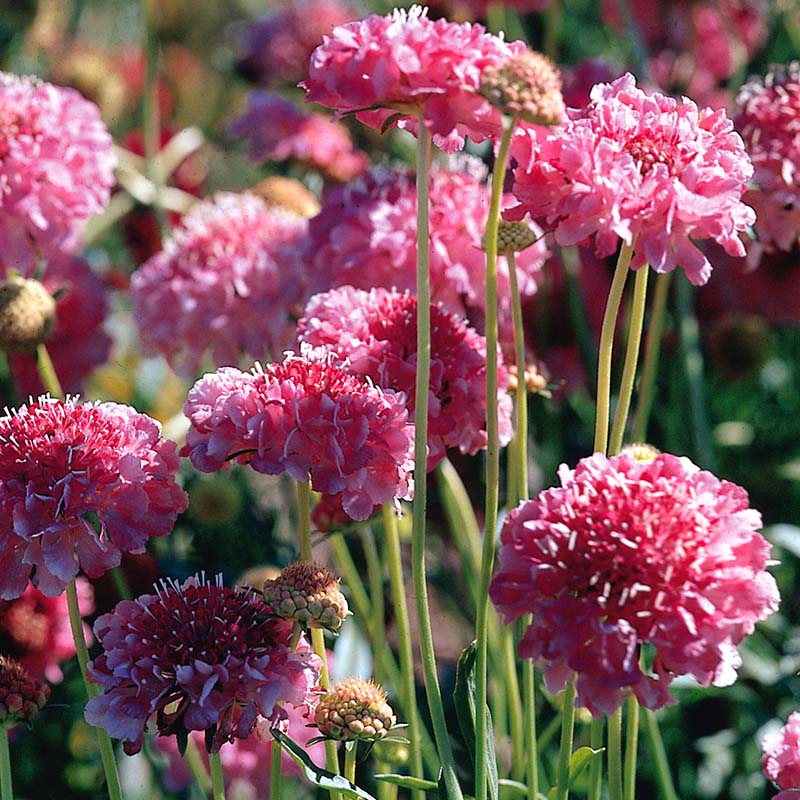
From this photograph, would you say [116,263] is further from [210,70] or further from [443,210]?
[443,210]

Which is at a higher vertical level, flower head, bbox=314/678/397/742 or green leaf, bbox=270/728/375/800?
flower head, bbox=314/678/397/742

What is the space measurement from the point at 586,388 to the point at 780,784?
2.86 ft

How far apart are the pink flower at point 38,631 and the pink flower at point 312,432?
14.5 inches

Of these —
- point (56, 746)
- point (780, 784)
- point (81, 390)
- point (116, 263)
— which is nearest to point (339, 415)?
point (780, 784)

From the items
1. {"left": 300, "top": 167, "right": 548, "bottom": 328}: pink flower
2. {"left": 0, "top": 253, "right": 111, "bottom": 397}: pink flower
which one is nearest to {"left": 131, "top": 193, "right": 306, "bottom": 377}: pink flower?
{"left": 300, "top": 167, "right": 548, "bottom": 328}: pink flower

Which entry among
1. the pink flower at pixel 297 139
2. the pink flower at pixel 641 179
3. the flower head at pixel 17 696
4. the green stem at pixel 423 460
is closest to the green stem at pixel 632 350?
the pink flower at pixel 641 179

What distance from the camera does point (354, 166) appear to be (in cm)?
153

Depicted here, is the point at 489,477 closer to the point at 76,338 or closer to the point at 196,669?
the point at 196,669

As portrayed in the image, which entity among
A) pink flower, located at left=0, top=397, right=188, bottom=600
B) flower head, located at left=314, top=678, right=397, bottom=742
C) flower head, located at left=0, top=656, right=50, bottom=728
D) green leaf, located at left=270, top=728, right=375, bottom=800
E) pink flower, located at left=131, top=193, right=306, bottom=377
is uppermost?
pink flower, located at left=131, top=193, right=306, bottom=377

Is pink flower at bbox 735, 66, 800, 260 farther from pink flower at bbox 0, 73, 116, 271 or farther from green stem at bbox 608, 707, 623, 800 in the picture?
pink flower at bbox 0, 73, 116, 271

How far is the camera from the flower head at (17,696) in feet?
2.43

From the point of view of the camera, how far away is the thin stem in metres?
0.68

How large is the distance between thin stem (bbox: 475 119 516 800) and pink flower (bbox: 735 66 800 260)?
33 cm

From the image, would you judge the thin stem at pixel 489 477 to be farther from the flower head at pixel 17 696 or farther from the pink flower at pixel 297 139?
the pink flower at pixel 297 139
